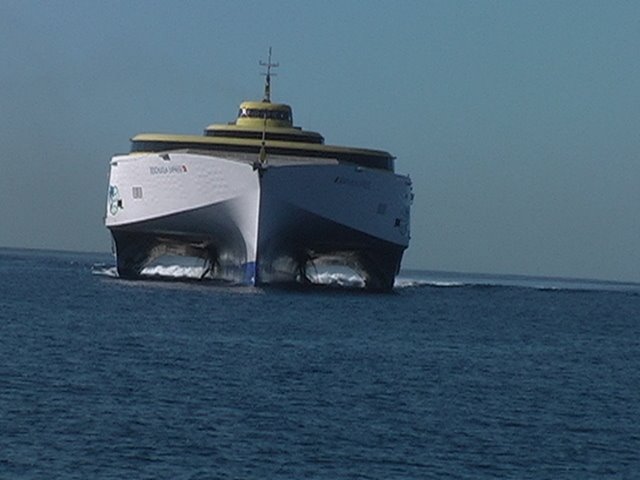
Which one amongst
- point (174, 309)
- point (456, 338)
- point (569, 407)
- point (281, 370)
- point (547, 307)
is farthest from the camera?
point (547, 307)

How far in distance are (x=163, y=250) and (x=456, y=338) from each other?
31961 mm

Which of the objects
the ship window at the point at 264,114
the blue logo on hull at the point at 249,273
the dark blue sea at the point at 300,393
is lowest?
the blue logo on hull at the point at 249,273

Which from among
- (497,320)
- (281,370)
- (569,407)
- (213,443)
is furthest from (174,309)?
(213,443)

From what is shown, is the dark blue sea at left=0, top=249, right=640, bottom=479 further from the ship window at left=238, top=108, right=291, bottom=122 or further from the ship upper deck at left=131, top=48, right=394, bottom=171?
the ship window at left=238, top=108, right=291, bottom=122

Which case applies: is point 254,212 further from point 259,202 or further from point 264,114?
point 264,114

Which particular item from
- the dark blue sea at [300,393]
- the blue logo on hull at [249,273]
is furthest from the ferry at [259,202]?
the dark blue sea at [300,393]

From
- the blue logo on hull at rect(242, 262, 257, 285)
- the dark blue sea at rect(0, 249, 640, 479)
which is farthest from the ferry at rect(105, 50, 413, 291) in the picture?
the dark blue sea at rect(0, 249, 640, 479)

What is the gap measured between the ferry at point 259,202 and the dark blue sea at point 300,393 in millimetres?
6093

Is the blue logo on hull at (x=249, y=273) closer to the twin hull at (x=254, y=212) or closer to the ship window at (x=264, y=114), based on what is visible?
the twin hull at (x=254, y=212)

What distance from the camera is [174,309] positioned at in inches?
2916

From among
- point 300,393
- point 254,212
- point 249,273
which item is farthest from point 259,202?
point 300,393

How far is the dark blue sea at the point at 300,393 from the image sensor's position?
36.2 metres

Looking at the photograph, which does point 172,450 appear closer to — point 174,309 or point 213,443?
point 213,443

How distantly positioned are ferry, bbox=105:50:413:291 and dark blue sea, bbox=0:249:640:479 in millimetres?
6093
